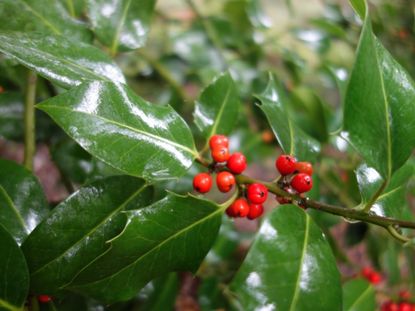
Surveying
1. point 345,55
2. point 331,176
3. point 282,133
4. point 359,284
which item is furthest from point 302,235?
point 345,55

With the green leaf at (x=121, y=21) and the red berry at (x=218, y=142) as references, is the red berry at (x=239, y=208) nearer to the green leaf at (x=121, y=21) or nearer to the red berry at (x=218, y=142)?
the red berry at (x=218, y=142)

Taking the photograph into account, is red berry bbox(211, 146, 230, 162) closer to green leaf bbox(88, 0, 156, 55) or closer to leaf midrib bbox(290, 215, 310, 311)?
leaf midrib bbox(290, 215, 310, 311)

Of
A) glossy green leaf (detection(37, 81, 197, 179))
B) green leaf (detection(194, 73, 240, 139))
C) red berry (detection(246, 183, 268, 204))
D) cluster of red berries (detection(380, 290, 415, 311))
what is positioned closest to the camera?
glossy green leaf (detection(37, 81, 197, 179))

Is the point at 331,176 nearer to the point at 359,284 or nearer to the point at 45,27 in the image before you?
the point at 359,284

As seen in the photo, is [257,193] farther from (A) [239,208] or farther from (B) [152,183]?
(B) [152,183]

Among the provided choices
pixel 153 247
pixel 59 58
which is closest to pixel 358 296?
pixel 153 247

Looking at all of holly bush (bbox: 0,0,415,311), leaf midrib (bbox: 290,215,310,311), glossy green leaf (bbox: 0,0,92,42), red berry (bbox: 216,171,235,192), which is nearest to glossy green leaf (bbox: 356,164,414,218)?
holly bush (bbox: 0,0,415,311)

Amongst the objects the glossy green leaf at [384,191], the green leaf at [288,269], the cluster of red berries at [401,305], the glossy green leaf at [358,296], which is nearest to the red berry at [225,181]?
the green leaf at [288,269]
